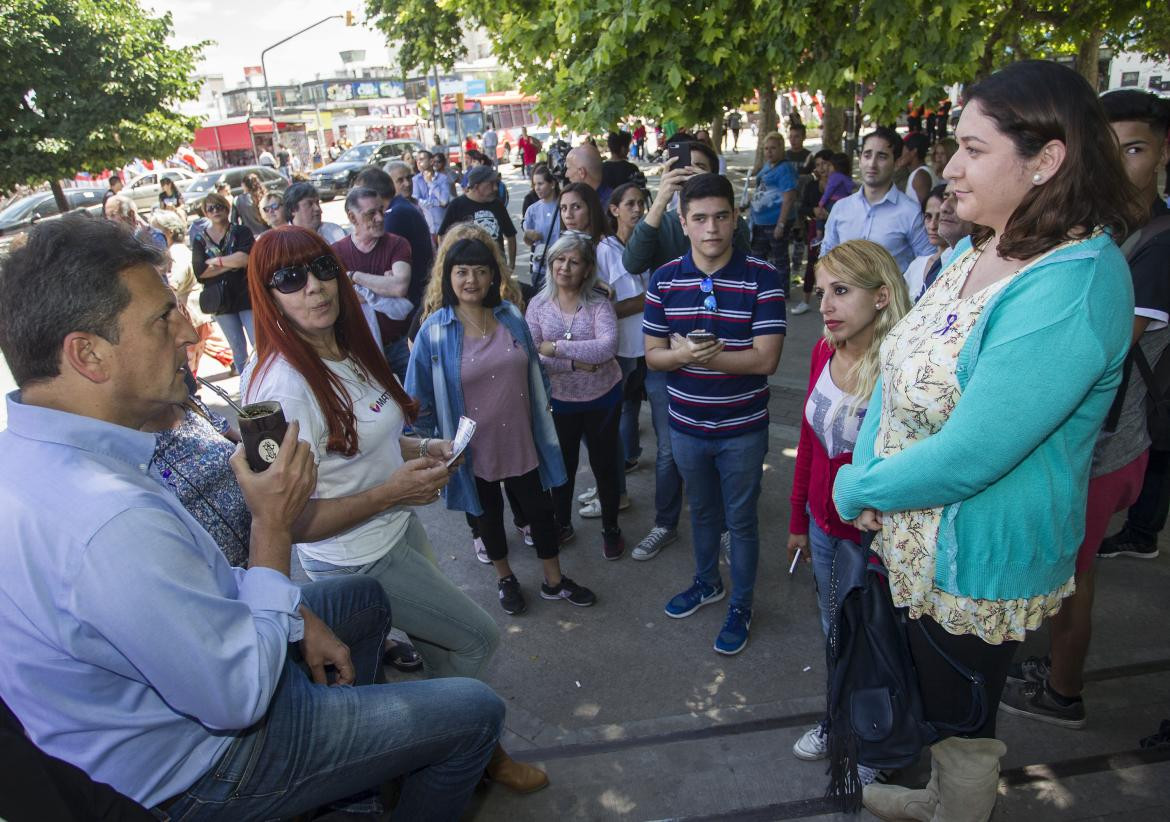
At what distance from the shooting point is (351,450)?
2.53 m

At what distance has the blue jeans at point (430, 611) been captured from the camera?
2.59m

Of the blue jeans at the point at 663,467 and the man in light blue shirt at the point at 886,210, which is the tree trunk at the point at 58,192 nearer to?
the blue jeans at the point at 663,467

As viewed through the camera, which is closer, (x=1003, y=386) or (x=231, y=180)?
(x=1003, y=386)

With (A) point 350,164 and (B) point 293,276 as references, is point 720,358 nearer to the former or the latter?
(B) point 293,276

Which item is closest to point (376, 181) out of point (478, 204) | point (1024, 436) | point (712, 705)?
point (478, 204)

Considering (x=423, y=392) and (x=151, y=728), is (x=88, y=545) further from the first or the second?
(x=423, y=392)

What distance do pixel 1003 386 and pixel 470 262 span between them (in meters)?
2.44

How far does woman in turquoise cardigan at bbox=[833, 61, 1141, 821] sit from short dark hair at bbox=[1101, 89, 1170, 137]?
54.2 inches

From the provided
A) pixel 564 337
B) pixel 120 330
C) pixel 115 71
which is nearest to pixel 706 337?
pixel 564 337

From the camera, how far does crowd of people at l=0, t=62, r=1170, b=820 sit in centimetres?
148

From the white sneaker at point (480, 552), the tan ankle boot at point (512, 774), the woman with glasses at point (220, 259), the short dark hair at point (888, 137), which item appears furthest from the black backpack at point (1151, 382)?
the woman with glasses at point (220, 259)

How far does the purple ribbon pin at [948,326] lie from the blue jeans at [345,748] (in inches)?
59.7

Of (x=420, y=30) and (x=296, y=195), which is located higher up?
(x=420, y=30)

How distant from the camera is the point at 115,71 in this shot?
1536cm
